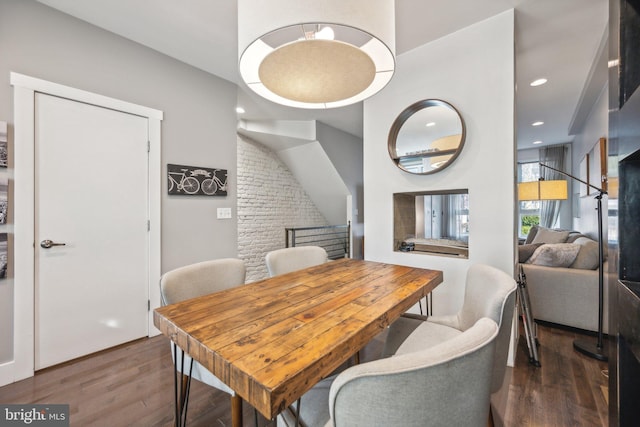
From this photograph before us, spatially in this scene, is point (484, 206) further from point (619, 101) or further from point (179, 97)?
point (179, 97)

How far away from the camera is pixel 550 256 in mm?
2477

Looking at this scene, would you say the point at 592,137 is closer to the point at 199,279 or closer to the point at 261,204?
the point at 261,204

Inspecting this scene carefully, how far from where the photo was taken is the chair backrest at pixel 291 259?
6.38 feet

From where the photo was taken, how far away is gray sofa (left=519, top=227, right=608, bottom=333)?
2264 millimetres

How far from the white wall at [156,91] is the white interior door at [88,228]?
154mm

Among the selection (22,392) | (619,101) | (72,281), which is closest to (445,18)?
(619,101)

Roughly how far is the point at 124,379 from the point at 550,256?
365 centimetres

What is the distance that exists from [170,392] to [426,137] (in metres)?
2.72

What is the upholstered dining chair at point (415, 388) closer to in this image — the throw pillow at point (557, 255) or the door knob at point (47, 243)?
the door knob at point (47, 243)

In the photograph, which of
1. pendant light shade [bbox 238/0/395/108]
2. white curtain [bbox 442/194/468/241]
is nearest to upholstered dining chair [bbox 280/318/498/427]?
pendant light shade [bbox 238/0/395/108]

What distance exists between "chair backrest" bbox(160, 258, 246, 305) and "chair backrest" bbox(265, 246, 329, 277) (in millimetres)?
273

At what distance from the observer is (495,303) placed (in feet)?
3.32

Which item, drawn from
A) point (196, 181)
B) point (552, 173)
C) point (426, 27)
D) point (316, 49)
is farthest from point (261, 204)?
point (552, 173)

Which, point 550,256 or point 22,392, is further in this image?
point 550,256
